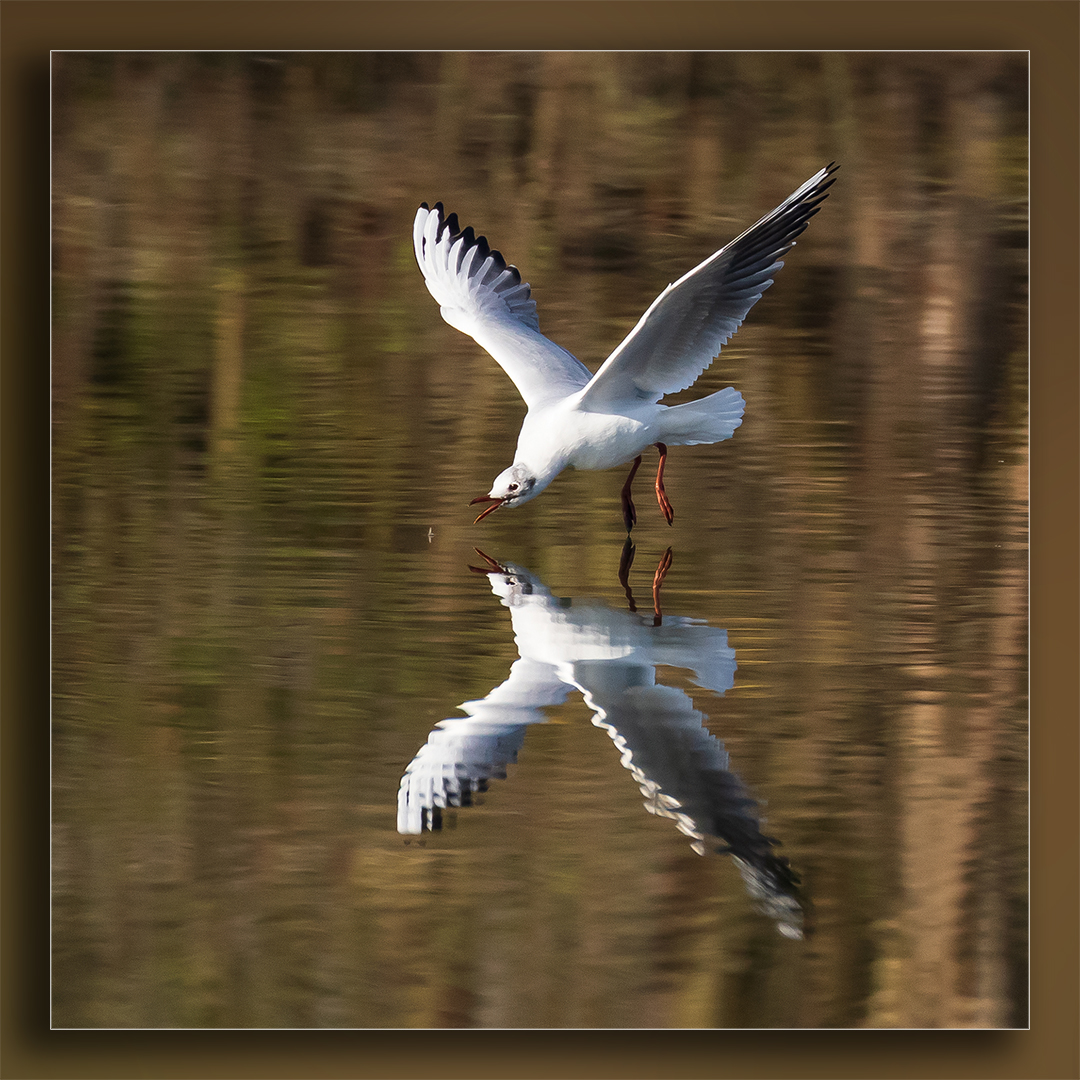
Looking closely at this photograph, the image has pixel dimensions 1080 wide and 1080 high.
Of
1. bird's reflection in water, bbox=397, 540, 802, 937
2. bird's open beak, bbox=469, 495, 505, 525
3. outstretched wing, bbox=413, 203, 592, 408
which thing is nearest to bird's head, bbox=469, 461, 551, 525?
bird's open beak, bbox=469, 495, 505, 525

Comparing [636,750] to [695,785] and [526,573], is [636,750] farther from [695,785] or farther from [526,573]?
[526,573]

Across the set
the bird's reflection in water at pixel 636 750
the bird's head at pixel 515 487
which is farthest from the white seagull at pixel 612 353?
the bird's reflection in water at pixel 636 750

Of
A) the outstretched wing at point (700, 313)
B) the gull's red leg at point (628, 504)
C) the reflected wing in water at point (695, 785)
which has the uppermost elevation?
the outstretched wing at point (700, 313)

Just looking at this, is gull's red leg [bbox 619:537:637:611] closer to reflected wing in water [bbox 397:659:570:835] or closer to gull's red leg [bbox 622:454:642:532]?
gull's red leg [bbox 622:454:642:532]

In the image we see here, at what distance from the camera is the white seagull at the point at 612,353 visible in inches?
72.1

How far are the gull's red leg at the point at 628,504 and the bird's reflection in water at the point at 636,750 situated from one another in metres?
0.25

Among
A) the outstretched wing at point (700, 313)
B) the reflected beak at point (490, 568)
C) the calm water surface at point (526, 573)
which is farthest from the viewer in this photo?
the reflected beak at point (490, 568)

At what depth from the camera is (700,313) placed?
1857mm

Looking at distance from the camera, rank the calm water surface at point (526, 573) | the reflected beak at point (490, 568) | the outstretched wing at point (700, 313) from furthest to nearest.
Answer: the reflected beak at point (490, 568) → the outstretched wing at point (700, 313) → the calm water surface at point (526, 573)

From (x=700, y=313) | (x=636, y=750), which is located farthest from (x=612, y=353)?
(x=636, y=750)

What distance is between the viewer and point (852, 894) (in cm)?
172

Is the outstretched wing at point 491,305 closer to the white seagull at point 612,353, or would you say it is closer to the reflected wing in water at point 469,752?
the white seagull at point 612,353

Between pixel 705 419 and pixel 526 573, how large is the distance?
34 cm
